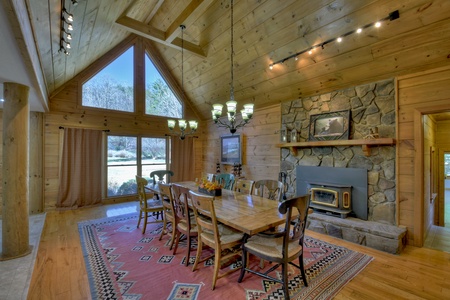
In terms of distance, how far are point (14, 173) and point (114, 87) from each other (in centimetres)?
368

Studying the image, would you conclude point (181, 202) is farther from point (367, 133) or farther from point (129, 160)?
point (129, 160)

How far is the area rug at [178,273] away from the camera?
212 cm

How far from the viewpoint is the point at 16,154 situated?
2.79m

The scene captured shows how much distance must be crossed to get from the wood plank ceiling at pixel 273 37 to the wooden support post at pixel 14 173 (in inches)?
29.8

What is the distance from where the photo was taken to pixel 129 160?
19.8 feet

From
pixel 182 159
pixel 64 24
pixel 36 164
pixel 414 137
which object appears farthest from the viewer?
pixel 182 159

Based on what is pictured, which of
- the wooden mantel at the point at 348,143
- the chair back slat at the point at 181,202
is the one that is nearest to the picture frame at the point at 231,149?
the wooden mantel at the point at 348,143

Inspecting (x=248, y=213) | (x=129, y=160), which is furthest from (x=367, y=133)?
(x=129, y=160)

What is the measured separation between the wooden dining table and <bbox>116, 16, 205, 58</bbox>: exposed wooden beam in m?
3.51

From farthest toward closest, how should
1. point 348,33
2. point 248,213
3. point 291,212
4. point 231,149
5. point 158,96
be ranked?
point 158,96, point 231,149, point 348,33, point 248,213, point 291,212

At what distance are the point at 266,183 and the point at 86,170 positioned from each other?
459 cm

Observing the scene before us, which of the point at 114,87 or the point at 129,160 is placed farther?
the point at 129,160

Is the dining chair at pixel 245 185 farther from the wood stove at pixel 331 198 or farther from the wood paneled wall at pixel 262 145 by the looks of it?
the wood paneled wall at pixel 262 145

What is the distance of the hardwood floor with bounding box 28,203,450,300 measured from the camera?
213 centimetres
